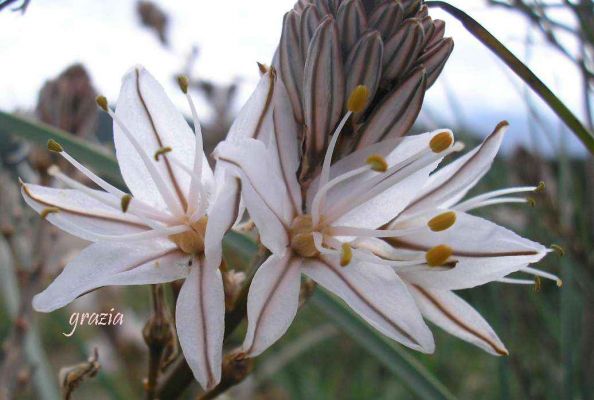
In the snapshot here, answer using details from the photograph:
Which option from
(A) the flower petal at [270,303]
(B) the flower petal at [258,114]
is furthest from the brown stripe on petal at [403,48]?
(A) the flower petal at [270,303]

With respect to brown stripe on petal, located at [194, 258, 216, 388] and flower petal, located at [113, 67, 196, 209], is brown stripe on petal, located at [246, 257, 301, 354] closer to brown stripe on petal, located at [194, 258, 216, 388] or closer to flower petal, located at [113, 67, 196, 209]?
brown stripe on petal, located at [194, 258, 216, 388]

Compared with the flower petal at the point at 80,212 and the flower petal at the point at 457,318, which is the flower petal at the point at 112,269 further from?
the flower petal at the point at 457,318

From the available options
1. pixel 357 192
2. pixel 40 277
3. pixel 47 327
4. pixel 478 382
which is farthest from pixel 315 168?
pixel 47 327

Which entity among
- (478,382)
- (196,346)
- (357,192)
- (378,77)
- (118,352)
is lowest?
(118,352)

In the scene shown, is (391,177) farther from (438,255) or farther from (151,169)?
(151,169)

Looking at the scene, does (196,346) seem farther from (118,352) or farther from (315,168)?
(118,352)
